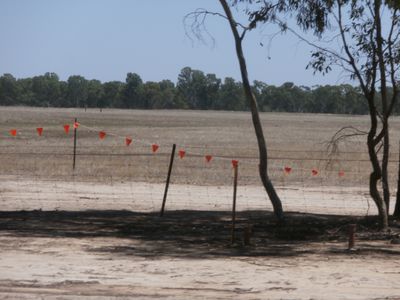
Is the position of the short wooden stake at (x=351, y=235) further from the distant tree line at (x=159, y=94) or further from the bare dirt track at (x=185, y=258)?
the distant tree line at (x=159, y=94)

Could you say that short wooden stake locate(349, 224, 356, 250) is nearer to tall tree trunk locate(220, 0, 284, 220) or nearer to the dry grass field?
the dry grass field

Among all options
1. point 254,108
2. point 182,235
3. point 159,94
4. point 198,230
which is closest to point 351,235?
point 182,235

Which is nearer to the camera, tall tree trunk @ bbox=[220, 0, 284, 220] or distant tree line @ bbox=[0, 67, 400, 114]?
tall tree trunk @ bbox=[220, 0, 284, 220]

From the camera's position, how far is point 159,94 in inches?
6752

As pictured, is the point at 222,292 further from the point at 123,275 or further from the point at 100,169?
the point at 100,169

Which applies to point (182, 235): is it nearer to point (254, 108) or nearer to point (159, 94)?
point (254, 108)

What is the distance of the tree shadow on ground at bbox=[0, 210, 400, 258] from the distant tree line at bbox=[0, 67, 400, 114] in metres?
130

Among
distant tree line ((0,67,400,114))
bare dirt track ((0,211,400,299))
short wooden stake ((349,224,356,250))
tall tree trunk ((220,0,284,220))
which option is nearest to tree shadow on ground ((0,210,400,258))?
bare dirt track ((0,211,400,299))

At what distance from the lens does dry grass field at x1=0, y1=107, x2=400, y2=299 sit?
10.7 metres

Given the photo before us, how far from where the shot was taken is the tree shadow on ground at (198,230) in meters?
13.9

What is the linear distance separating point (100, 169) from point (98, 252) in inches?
571

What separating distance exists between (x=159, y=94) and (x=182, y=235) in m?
157

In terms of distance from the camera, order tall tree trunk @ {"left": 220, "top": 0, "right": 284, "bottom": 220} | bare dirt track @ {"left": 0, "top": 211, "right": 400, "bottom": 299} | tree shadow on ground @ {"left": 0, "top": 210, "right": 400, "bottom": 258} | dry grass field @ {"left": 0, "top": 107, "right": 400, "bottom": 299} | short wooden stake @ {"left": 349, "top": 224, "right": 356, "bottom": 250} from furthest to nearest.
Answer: tall tree trunk @ {"left": 220, "top": 0, "right": 284, "bottom": 220} → tree shadow on ground @ {"left": 0, "top": 210, "right": 400, "bottom": 258} → short wooden stake @ {"left": 349, "top": 224, "right": 356, "bottom": 250} → dry grass field @ {"left": 0, "top": 107, "right": 400, "bottom": 299} → bare dirt track @ {"left": 0, "top": 211, "right": 400, "bottom": 299}

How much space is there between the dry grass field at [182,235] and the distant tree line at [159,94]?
399 feet
